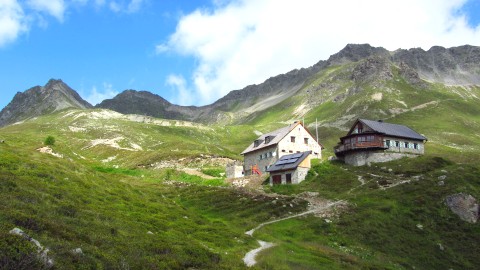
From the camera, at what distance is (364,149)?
87688 millimetres

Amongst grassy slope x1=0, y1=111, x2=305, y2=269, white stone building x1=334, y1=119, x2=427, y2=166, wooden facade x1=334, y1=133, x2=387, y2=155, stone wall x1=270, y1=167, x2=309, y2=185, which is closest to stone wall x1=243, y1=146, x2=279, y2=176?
white stone building x1=334, y1=119, x2=427, y2=166

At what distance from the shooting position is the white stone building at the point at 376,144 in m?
87.8

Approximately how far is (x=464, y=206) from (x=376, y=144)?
93.2ft

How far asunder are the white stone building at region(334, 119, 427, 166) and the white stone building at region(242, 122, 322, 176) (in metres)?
11.4

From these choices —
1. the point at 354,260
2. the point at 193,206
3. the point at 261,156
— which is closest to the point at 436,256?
the point at 354,260

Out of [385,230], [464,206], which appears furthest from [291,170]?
[464,206]

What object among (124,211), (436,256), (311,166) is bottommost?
(436,256)

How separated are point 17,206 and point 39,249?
411 inches

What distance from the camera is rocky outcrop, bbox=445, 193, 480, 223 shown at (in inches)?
2365

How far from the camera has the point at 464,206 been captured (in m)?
61.4

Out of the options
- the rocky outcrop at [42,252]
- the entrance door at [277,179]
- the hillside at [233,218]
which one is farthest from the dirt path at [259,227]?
the entrance door at [277,179]

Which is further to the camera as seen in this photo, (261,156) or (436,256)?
(261,156)

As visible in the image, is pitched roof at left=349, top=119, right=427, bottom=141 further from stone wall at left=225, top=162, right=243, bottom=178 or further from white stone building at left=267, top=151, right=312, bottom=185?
stone wall at left=225, top=162, right=243, bottom=178

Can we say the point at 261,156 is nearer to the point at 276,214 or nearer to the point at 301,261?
the point at 276,214
